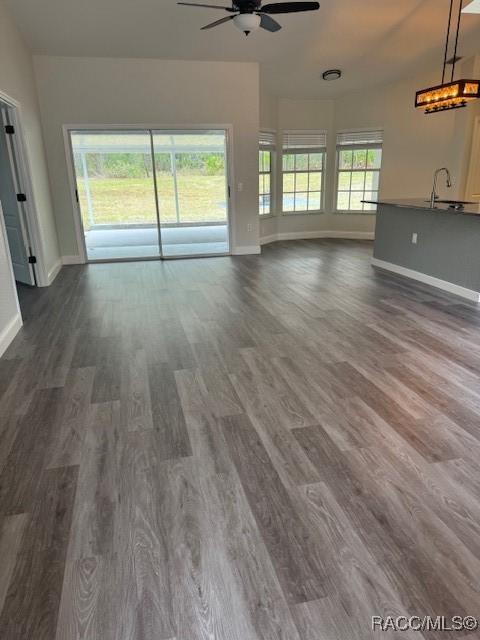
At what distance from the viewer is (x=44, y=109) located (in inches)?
251

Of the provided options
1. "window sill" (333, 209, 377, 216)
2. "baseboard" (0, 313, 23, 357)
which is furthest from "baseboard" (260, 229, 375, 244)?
"baseboard" (0, 313, 23, 357)

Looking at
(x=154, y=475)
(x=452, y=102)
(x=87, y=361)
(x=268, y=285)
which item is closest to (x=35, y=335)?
(x=87, y=361)

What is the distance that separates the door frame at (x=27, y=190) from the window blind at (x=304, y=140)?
5202 millimetres

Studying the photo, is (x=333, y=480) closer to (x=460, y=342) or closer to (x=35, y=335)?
(x=460, y=342)

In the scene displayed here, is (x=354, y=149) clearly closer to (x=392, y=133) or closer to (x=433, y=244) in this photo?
(x=392, y=133)

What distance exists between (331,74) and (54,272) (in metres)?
5.78

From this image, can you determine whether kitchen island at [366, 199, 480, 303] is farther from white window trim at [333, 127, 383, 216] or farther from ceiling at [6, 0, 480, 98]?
white window trim at [333, 127, 383, 216]

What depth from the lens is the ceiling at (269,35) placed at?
517 cm

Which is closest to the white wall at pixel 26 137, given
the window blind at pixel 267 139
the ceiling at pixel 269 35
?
the ceiling at pixel 269 35

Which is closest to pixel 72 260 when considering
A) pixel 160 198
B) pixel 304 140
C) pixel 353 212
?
pixel 160 198

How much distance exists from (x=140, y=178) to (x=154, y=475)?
6192 millimetres

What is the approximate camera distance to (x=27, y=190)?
5395mm

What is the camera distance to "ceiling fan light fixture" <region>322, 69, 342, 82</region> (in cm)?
746

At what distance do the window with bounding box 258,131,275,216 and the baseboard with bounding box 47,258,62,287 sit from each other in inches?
156
